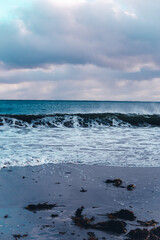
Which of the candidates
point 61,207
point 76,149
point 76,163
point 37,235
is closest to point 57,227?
point 37,235

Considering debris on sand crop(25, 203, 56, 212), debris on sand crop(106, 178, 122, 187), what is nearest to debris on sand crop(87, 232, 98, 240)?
debris on sand crop(25, 203, 56, 212)

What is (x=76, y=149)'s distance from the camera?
8.09 m

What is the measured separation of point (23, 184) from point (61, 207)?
128 cm

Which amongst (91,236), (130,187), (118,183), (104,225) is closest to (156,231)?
(104,225)

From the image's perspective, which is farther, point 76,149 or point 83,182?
point 76,149

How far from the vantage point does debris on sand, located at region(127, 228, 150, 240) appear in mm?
2660

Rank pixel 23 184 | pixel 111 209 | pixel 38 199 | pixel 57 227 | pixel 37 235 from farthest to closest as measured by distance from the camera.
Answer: pixel 23 184
pixel 38 199
pixel 111 209
pixel 57 227
pixel 37 235

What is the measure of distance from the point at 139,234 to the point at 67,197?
1.47 m

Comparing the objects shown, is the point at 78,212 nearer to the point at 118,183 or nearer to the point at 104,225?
the point at 104,225

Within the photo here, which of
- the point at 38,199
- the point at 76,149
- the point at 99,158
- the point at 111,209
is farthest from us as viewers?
the point at 76,149

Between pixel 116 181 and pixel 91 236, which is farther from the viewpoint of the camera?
pixel 116 181

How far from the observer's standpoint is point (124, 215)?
3.18m

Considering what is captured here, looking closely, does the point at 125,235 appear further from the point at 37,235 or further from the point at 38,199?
the point at 38,199

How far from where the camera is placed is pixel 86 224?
2.97m
